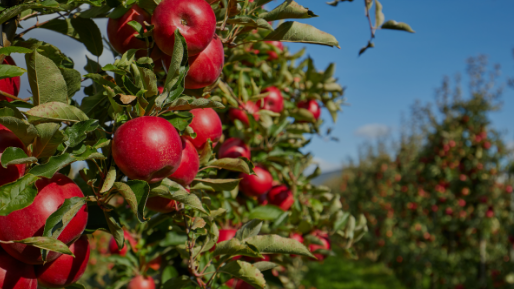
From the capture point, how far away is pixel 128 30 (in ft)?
2.84

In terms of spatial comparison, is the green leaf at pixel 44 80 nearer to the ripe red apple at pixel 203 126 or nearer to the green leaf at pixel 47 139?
the green leaf at pixel 47 139

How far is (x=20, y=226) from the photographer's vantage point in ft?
2.13

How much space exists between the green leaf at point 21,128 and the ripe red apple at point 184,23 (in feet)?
1.02

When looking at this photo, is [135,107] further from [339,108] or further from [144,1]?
[339,108]

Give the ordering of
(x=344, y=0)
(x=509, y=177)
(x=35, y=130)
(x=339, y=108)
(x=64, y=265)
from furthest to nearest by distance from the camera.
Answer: (x=509, y=177), (x=339, y=108), (x=344, y=0), (x=64, y=265), (x=35, y=130)

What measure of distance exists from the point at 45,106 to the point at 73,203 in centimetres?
18

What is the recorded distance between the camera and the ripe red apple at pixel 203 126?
1018 millimetres

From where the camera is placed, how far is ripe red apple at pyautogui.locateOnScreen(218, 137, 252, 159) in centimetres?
141

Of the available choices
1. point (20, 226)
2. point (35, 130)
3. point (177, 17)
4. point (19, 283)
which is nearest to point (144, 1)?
point (177, 17)

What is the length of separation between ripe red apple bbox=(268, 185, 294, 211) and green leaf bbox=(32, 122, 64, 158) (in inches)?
44.7

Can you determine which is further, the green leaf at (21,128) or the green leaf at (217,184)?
the green leaf at (217,184)

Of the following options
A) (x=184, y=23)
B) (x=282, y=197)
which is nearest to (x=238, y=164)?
(x=184, y=23)

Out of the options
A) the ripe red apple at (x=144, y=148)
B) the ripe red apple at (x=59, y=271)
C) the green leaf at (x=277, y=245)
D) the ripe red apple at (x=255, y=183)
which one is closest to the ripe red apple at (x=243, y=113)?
the ripe red apple at (x=255, y=183)

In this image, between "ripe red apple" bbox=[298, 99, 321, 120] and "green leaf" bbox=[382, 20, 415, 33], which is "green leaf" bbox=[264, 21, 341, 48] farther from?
"ripe red apple" bbox=[298, 99, 321, 120]
